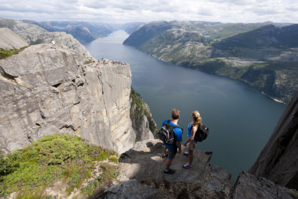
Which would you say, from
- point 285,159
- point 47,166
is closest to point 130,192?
point 47,166

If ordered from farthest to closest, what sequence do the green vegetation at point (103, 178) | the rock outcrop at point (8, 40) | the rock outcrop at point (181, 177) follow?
the rock outcrop at point (8, 40) < the green vegetation at point (103, 178) < the rock outcrop at point (181, 177)

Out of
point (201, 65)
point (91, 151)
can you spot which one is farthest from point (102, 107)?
point (201, 65)

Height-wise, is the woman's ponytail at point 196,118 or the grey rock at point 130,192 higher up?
the woman's ponytail at point 196,118

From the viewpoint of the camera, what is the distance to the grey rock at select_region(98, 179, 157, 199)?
556 cm

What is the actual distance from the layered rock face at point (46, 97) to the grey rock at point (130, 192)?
1358 centimetres

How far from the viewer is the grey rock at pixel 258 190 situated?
206 inches

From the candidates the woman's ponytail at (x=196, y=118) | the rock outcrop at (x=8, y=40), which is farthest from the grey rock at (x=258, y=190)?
the rock outcrop at (x=8, y=40)

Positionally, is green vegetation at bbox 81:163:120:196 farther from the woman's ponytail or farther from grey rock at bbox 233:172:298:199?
grey rock at bbox 233:172:298:199

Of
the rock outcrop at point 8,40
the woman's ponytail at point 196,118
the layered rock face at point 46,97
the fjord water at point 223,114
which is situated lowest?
the fjord water at point 223,114

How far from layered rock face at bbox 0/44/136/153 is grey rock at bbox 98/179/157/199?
44.6ft

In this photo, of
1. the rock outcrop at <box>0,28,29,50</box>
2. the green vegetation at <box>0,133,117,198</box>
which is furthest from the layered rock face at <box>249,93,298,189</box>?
the rock outcrop at <box>0,28,29,50</box>

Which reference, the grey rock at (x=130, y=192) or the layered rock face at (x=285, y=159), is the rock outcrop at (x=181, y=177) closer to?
the grey rock at (x=130, y=192)

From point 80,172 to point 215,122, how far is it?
68807mm

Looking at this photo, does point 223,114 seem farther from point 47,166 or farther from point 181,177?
point 47,166
